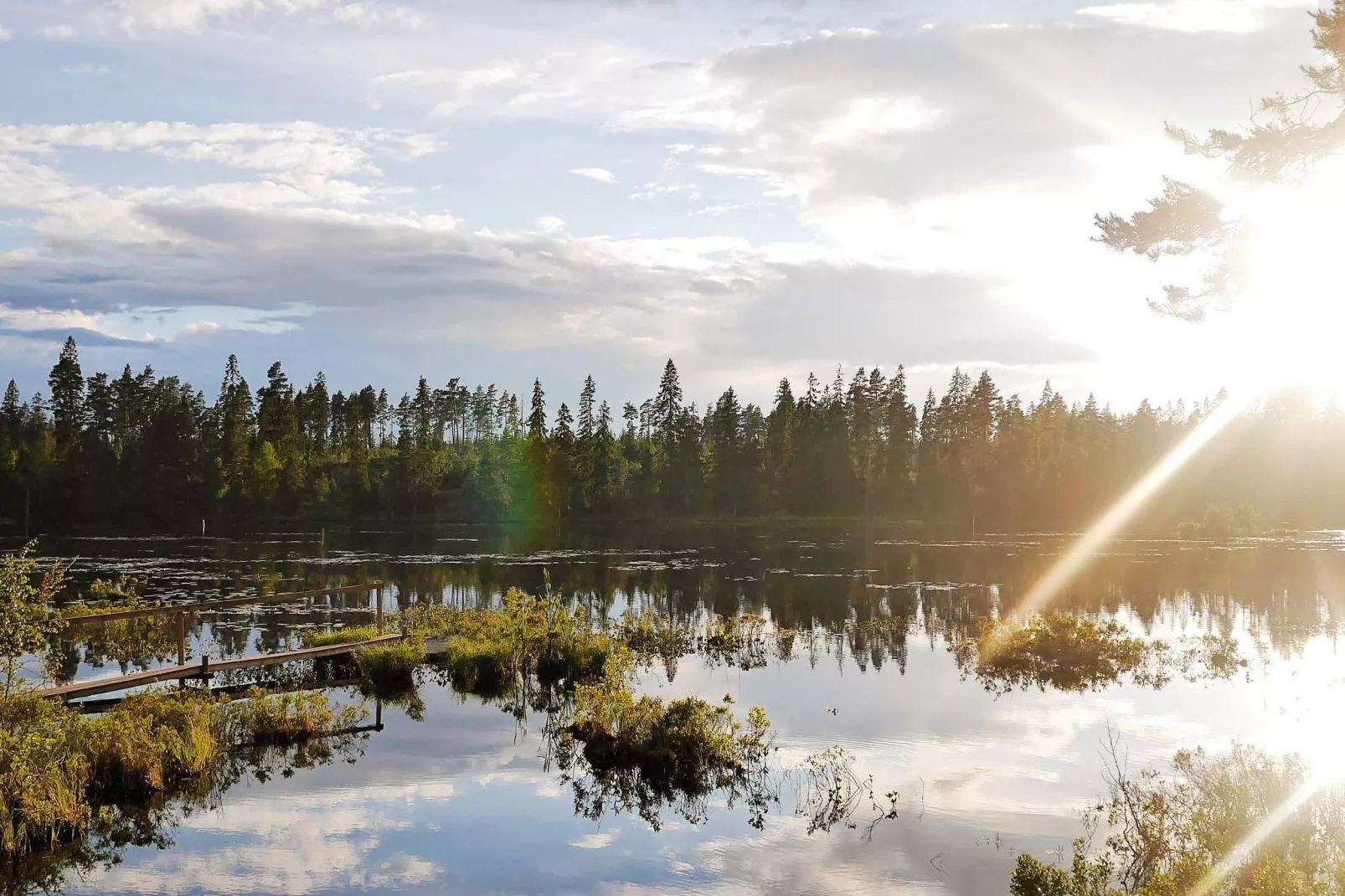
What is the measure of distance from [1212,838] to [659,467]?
120 m

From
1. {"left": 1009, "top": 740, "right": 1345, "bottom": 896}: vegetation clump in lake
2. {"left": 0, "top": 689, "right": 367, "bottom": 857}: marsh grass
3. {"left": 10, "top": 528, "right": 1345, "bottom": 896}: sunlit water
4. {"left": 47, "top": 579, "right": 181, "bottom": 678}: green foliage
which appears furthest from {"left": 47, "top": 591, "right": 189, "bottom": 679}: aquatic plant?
{"left": 1009, "top": 740, "right": 1345, "bottom": 896}: vegetation clump in lake

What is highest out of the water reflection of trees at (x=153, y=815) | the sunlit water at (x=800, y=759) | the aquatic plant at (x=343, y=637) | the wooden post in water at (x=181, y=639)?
the wooden post in water at (x=181, y=639)

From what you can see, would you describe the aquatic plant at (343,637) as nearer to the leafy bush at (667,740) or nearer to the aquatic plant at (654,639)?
the aquatic plant at (654,639)

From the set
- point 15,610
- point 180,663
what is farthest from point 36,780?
point 180,663

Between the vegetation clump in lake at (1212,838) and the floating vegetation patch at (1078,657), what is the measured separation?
9.30m

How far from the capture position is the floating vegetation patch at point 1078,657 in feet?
88.5

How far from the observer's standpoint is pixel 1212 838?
12.8 metres

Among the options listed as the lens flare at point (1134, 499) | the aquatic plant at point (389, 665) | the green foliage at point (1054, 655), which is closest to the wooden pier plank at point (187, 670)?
the aquatic plant at point (389, 665)

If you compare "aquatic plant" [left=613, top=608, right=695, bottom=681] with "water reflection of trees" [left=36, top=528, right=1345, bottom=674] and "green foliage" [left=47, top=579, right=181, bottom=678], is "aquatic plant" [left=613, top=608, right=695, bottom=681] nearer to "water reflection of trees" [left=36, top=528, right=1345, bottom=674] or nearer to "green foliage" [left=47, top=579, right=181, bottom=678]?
"water reflection of trees" [left=36, top=528, right=1345, bottom=674]

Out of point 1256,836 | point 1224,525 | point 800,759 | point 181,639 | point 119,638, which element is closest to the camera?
point 1256,836

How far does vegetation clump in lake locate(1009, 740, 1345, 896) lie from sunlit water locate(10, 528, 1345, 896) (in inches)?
42.1

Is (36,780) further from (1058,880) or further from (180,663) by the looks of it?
(1058,880)

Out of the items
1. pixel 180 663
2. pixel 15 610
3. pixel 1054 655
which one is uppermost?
pixel 15 610

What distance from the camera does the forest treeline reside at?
117 m
